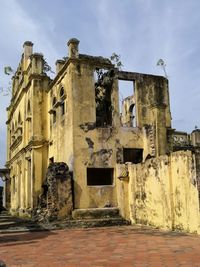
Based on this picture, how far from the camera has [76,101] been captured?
51.8 feet

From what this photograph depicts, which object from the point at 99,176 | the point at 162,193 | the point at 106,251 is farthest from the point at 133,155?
the point at 106,251

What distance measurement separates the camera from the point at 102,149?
51.8 ft

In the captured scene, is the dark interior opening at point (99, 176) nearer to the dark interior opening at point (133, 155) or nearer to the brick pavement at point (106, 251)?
the dark interior opening at point (133, 155)

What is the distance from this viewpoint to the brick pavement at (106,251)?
6.78m

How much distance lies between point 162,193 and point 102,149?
429cm

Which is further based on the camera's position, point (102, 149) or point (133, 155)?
point (133, 155)

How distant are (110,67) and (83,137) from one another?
3.79 m

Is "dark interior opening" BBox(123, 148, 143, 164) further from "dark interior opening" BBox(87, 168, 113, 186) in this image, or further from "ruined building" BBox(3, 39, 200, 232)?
"dark interior opening" BBox(87, 168, 113, 186)

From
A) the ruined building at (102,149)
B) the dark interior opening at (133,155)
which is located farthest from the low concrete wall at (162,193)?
the dark interior opening at (133,155)

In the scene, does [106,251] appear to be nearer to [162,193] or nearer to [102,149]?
[162,193]

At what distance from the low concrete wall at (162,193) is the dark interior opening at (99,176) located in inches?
29.7

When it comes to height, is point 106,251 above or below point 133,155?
below

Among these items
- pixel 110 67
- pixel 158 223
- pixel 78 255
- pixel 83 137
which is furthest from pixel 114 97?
pixel 78 255

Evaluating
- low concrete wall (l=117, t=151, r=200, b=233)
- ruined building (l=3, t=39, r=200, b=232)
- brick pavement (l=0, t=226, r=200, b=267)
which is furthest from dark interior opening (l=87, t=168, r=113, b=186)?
brick pavement (l=0, t=226, r=200, b=267)
